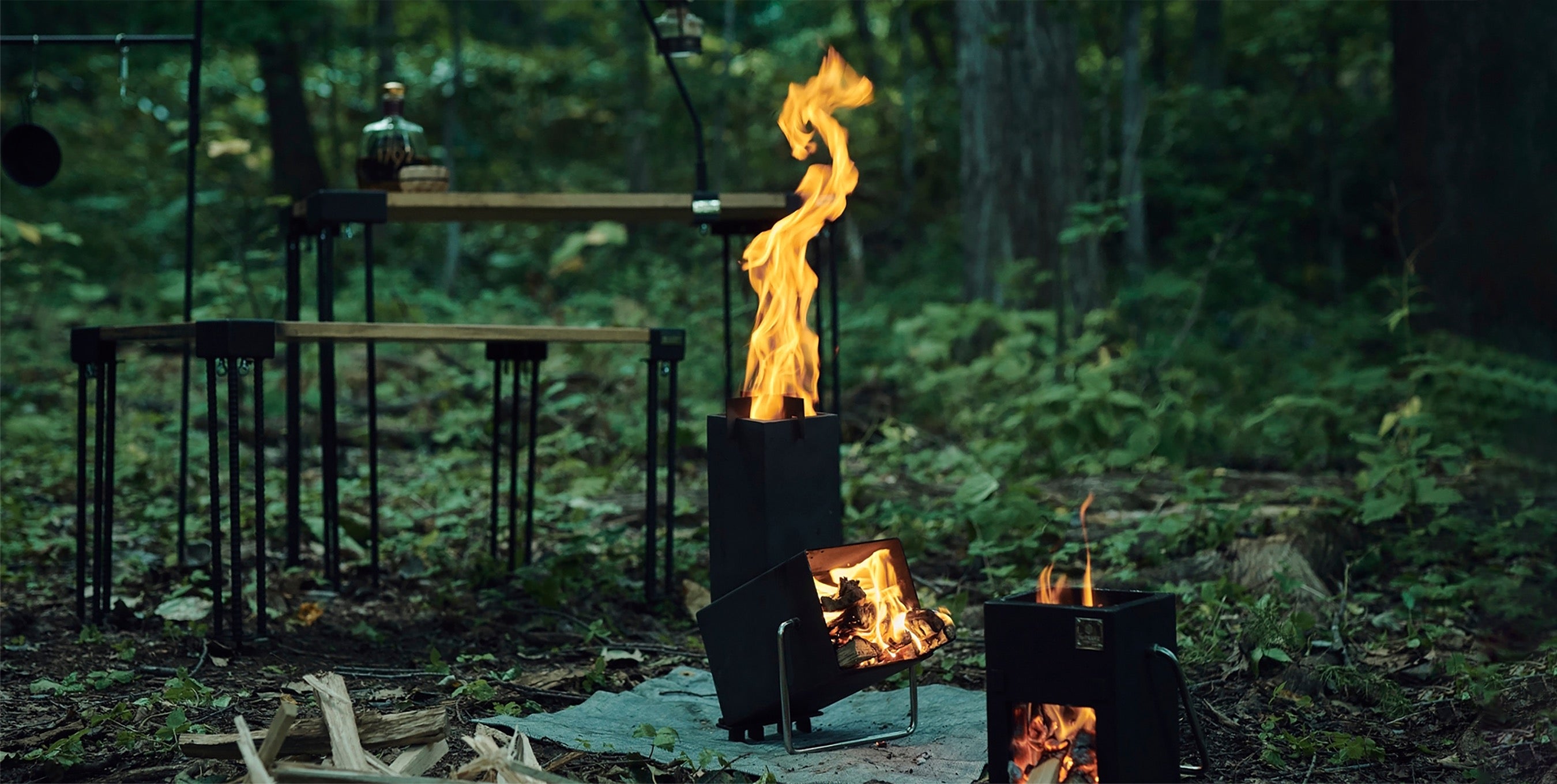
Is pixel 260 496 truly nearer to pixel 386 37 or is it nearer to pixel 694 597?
pixel 694 597

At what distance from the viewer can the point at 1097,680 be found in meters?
2.48

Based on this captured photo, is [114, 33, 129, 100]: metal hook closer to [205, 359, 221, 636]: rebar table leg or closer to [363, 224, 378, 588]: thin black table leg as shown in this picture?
[363, 224, 378, 588]: thin black table leg

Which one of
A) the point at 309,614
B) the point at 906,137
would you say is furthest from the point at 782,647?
the point at 906,137

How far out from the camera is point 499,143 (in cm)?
1842

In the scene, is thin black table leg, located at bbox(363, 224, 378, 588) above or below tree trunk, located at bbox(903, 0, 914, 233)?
below

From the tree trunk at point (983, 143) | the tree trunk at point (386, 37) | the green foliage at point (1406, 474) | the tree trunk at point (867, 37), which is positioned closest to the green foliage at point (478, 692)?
the green foliage at point (1406, 474)

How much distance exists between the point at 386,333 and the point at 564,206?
951 millimetres

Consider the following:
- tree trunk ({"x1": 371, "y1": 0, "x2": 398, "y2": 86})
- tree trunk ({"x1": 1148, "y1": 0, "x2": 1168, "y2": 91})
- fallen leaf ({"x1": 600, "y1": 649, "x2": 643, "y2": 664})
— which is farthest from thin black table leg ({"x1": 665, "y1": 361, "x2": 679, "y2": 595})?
tree trunk ({"x1": 1148, "y1": 0, "x2": 1168, "y2": 91})

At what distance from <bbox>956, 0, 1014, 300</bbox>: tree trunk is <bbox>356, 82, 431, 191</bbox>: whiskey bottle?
5421 mm

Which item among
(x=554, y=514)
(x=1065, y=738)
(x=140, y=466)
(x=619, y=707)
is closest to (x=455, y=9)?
(x=140, y=466)

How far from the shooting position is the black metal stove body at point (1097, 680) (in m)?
2.47

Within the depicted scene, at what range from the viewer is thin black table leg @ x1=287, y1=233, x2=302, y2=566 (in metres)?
4.78

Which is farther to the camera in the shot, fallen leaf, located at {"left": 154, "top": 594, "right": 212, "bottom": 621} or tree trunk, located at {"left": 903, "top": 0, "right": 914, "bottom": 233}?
tree trunk, located at {"left": 903, "top": 0, "right": 914, "bottom": 233}

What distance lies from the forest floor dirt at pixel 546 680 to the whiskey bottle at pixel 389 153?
156 cm
